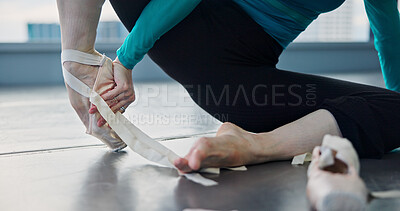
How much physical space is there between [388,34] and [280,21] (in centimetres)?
33

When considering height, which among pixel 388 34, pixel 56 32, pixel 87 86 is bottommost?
pixel 56 32

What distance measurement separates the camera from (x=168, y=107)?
5.92 ft

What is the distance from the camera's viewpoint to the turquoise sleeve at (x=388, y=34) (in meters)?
1.03

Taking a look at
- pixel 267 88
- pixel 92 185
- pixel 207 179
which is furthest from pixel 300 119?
pixel 92 185

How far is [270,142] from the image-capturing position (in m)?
0.76

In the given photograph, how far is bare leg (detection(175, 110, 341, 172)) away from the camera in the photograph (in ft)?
2.26

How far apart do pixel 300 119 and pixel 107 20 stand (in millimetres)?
3389

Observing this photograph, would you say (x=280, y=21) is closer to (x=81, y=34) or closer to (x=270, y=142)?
(x=270, y=142)

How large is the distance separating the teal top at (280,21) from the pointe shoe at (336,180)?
0.40 meters

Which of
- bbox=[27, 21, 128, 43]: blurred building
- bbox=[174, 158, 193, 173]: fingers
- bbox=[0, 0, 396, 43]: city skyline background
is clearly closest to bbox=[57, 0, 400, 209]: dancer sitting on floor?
bbox=[174, 158, 193, 173]: fingers

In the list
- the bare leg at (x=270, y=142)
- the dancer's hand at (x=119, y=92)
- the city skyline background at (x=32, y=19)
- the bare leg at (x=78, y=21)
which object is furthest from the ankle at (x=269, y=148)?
the city skyline background at (x=32, y=19)

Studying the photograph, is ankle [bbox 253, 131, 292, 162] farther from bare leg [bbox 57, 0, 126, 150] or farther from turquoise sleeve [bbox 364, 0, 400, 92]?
turquoise sleeve [bbox 364, 0, 400, 92]

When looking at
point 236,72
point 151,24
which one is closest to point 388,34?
point 236,72

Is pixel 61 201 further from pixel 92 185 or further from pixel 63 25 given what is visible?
pixel 63 25
